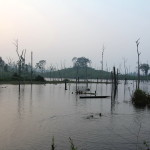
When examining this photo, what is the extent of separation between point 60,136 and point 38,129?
349 centimetres

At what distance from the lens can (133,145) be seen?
70.8 feet

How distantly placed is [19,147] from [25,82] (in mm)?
95785

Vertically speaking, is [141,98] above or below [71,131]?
above

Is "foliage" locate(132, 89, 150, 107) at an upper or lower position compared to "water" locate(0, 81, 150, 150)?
upper

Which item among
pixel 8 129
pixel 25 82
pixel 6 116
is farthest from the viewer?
pixel 25 82

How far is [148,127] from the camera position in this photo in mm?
28500

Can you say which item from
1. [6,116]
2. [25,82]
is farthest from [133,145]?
[25,82]

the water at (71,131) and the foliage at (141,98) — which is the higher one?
the foliage at (141,98)

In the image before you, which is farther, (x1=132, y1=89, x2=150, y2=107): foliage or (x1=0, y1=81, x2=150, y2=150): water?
(x1=132, y1=89, x2=150, y2=107): foliage

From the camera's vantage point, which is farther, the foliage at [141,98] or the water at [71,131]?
the foliage at [141,98]

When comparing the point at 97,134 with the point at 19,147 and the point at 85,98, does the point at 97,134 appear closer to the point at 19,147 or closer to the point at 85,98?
the point at 19,147

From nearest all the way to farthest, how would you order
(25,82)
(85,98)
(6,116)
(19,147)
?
(19,147) < (6,116) < (85,98) < (25,82)

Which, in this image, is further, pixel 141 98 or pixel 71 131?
pixel 141 98

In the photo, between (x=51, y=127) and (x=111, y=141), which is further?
(x=51, y=127)
